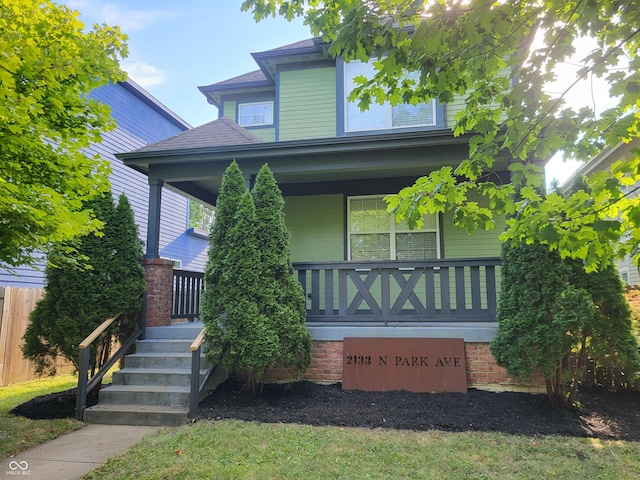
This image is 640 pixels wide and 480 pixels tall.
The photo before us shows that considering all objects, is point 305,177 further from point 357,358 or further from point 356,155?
point 357,358

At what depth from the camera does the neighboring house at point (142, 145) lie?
12.1 m

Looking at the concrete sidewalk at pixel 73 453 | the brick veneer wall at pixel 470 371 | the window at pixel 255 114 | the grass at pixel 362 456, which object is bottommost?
the concrete sidewalk at pixel 73 453

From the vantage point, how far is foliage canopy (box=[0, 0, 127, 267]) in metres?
3.72

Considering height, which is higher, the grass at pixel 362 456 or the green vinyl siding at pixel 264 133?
the green vinyl siding at pixel 264 133

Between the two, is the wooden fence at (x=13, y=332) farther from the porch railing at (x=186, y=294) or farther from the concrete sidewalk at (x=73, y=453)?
the concrete sidewalk at (x=73, y=453)

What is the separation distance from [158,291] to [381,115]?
5.46 metres

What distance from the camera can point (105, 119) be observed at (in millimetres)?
5066

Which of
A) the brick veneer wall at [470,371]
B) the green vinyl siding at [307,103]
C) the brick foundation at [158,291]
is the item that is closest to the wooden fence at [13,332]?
the brick foundation at [158,291]

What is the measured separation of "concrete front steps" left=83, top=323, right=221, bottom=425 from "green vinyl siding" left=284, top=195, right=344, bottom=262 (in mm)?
3160

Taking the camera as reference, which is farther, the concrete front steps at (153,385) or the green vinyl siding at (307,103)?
the green vinyl siding at (307,103)

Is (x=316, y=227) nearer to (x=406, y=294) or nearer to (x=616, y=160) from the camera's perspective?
(x=406, y=294)

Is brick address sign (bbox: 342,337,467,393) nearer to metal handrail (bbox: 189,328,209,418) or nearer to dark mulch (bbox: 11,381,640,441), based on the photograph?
dark mulch (bbox: 11,381,640,441)

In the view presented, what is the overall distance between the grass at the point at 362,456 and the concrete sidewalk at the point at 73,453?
0.73ft

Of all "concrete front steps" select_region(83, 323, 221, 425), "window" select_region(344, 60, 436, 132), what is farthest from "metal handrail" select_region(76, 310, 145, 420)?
"window" select_region(344, 60, 436, 132)
